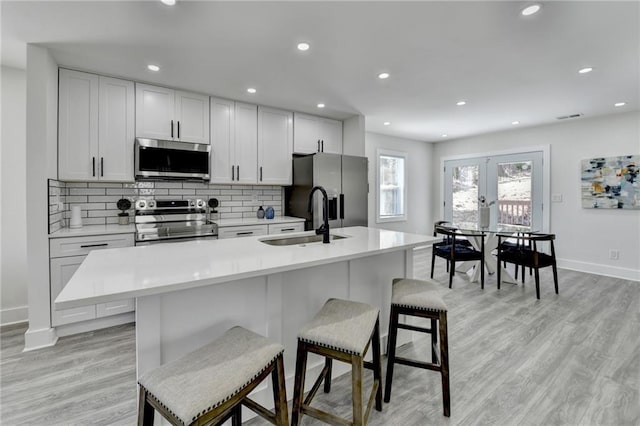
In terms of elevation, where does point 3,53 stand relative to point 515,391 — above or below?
above

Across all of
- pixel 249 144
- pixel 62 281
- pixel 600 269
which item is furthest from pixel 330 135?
pixel 600 269

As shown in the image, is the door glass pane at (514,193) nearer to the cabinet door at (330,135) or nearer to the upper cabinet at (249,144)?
the cabinet door at (330,135)

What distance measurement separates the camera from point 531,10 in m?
1.94

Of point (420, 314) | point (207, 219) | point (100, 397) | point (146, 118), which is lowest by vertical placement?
point (100, 397)

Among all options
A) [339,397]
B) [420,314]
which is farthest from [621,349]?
[339,397]

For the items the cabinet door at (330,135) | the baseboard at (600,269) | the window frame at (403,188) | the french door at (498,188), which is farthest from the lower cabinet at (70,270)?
the baseboard at (600,269)

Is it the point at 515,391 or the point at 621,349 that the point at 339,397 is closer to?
the point at 515,391

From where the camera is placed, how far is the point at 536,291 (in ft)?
11.6

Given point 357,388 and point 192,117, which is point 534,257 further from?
point 192,117

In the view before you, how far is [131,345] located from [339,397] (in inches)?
72.4

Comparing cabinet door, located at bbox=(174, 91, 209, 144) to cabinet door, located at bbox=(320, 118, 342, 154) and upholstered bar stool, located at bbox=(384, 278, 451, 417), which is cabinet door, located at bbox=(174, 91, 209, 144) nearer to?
cabinet door, located at bbox=(320, 118, 342, 154)

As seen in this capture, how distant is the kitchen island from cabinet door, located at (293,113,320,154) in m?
2.53

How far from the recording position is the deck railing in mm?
5348

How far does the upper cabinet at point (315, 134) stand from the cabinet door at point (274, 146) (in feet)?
0.38
